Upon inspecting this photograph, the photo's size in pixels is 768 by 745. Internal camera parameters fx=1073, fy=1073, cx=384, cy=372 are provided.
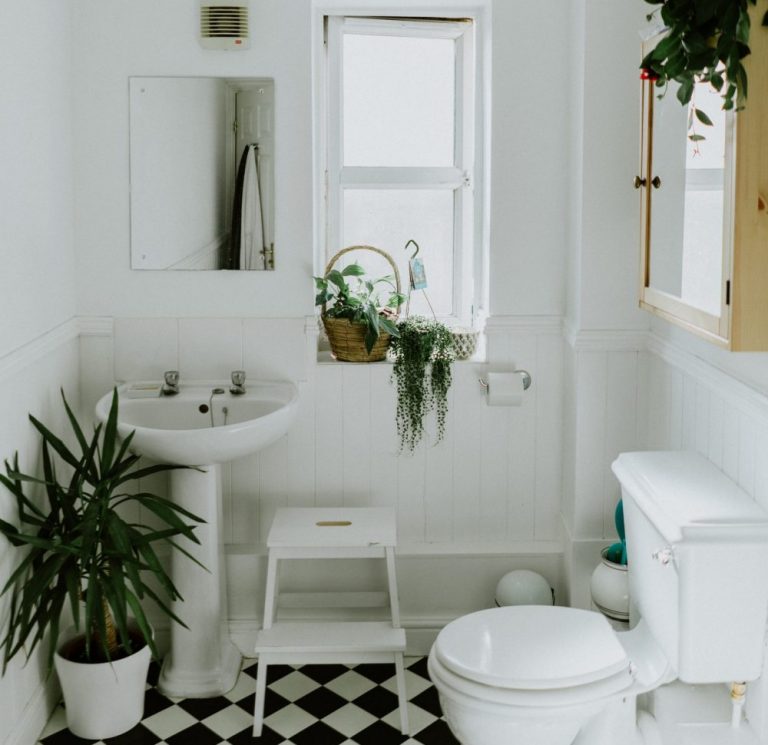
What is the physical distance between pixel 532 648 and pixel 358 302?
1319 millimetres

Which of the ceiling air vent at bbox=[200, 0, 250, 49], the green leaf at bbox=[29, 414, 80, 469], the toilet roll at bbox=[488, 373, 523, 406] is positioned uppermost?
the ceiling air vent at bbox=[200, 0, 250, 49]

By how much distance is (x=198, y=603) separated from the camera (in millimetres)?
3055

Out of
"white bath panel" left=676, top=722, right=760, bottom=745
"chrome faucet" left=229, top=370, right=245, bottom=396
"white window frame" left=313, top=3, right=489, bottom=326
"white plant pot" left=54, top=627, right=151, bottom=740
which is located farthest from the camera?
"white window frame" left=313, top=3, right=489, bottom=326

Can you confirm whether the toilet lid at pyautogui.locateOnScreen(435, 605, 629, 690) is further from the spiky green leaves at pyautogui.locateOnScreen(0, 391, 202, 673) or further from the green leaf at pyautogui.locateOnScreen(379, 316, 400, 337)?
the green leaf at pyautogui.locateOnScreen(379, 316, 400, 337)

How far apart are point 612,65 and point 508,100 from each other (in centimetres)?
34

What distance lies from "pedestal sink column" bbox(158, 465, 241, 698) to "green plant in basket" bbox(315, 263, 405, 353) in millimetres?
612

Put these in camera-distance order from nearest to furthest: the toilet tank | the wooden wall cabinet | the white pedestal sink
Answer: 1. the wooden wall cabinet
2. the toilet tank
3. the white pedestal sink

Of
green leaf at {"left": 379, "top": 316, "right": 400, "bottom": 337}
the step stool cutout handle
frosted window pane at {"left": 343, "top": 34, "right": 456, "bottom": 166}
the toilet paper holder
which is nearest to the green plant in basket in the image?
green leaf at {"left": 379, "top": 316, "right": 400, "bottom": 337}

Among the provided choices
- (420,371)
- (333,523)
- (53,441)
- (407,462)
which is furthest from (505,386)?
(53,441)

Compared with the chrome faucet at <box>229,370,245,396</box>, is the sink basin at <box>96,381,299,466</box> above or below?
below

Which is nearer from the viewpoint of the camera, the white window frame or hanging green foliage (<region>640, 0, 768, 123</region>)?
hanging green foliage (<region>640, 0, 768, 123</region>)

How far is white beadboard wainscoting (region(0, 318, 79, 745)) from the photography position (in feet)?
8.39

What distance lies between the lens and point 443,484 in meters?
3.38

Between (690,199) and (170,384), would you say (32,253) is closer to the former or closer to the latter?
(170,384)
